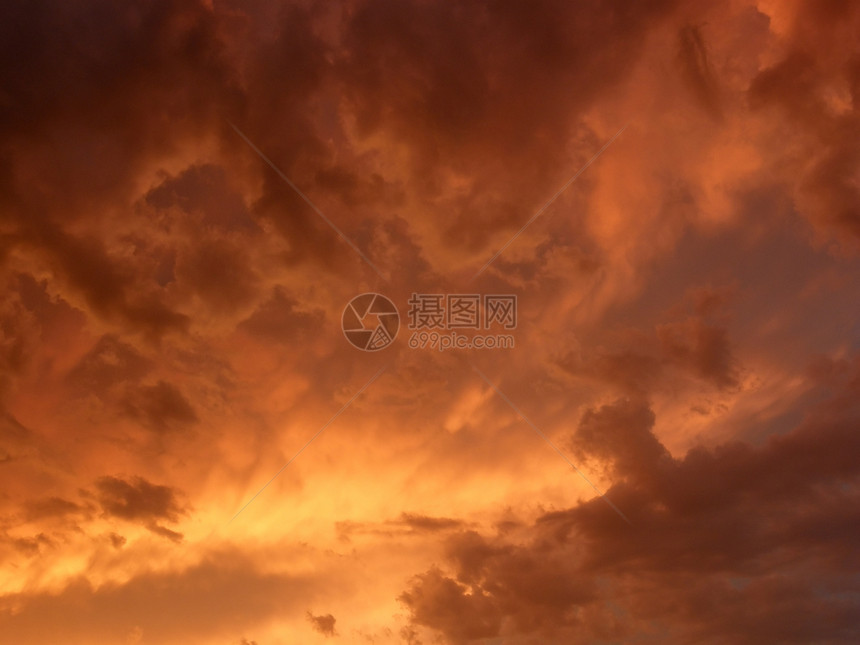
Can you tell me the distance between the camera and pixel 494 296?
78000 millimetres

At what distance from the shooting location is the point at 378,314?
81000 mm

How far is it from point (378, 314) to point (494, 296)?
1757cm
